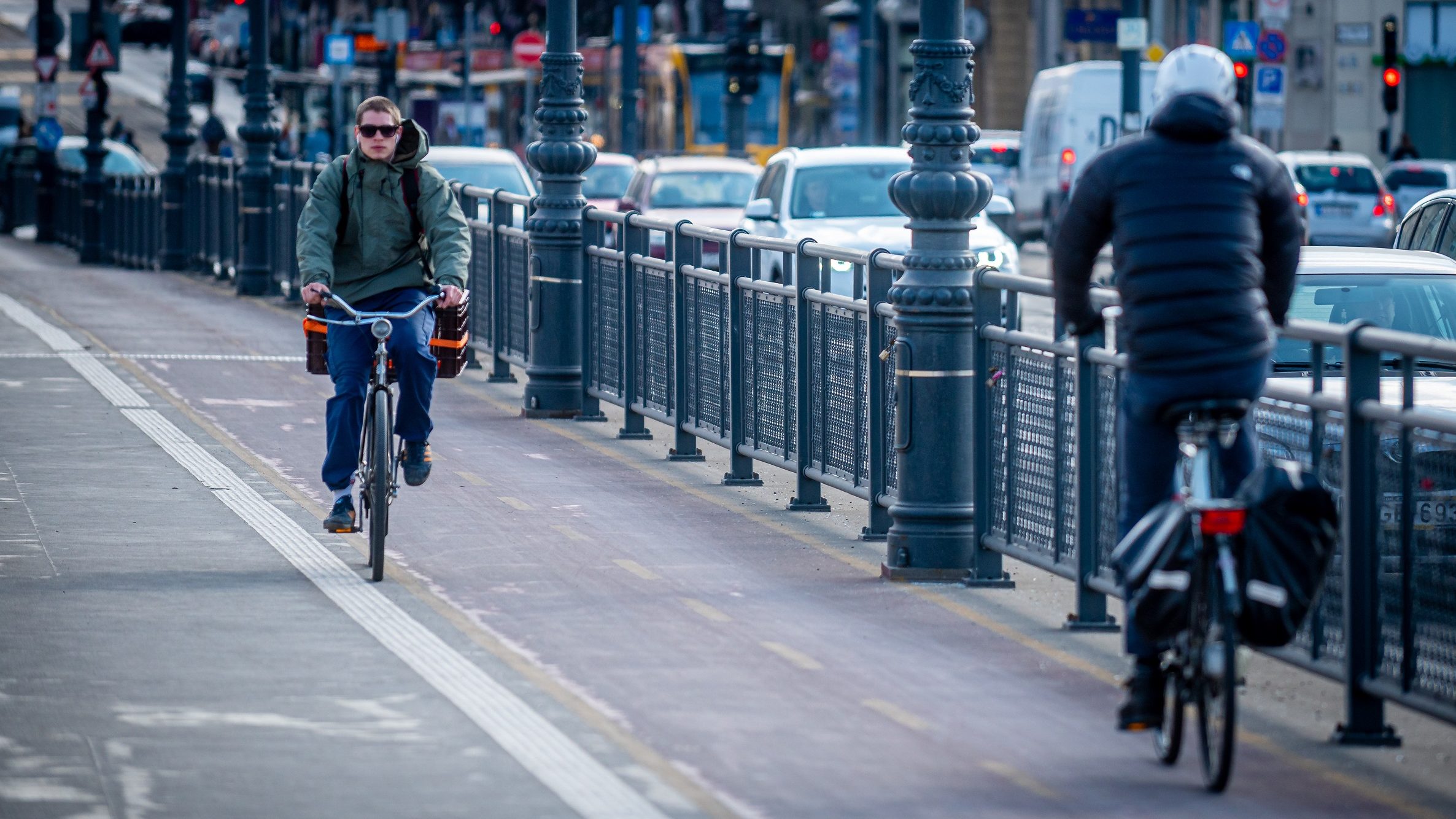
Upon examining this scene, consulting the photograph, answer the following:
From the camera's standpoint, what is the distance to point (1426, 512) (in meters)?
6.92

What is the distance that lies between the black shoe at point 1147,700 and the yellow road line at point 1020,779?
362 mm

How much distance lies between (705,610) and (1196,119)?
3184 millimetres

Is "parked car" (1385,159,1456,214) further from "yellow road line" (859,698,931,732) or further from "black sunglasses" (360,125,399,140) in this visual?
"yellow road line" (859,698,931,732)

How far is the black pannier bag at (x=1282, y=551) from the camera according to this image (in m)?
6.60

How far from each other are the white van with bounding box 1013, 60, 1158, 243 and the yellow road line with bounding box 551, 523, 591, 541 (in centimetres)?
2936

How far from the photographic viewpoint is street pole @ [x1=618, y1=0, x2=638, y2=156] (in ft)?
161

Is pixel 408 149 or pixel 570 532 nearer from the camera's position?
pixel 408 149

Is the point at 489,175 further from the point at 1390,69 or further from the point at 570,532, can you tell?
the point at 1390,69

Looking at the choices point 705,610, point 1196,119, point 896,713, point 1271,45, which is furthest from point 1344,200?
point 1196,119

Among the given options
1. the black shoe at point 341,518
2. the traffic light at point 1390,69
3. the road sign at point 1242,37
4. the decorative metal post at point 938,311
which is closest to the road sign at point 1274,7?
the road sign at point 1242,37

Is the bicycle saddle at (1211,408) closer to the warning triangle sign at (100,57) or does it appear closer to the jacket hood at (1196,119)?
the jacket hood at (1196,119)

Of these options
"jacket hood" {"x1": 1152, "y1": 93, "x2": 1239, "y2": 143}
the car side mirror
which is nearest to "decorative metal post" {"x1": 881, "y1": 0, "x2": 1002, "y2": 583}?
"jacket hood" {"x1": 1152, "y1": 93, "x2": 1239, "y2": 143}

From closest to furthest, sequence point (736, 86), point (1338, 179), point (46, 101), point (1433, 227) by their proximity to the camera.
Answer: point (1433, 227), point (1338, 179), point (46, 101), point (736, 86)

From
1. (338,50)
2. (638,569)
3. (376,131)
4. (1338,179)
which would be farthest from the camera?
(338,50)
